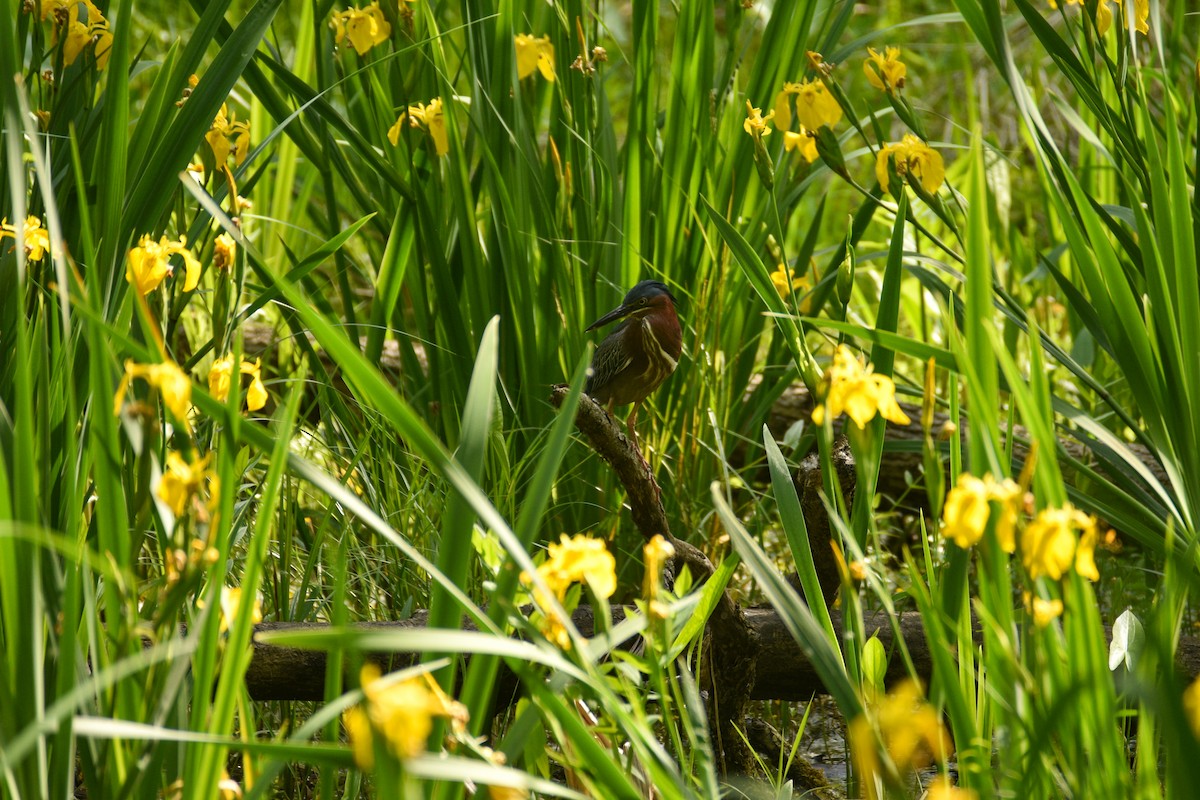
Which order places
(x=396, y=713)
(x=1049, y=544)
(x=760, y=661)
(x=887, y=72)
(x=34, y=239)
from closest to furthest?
(x=396, y=713) → (x=1049, y=544) → (x=34, y=239) → (x=887, y=72) → (x=760, y=661)

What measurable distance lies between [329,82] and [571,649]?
1.51 meters

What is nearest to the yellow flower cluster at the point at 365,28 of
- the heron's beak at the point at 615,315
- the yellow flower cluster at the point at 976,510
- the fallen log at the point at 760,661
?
the heron's beak at the point at 615,315

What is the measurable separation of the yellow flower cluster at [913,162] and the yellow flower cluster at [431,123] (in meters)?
0.81

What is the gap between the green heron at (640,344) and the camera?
2.08 metres

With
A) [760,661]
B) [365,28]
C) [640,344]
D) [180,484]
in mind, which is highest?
[365,28]

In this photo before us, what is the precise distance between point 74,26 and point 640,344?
1.03 meters

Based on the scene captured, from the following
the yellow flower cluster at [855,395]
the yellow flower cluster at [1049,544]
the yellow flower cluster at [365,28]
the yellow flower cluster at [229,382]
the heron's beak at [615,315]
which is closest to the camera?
the yellow flower cluster at [1049,544]

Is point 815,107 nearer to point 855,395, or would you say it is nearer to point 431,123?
point 431,123

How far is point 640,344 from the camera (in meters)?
2.09

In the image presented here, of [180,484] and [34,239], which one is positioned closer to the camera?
[180,484]

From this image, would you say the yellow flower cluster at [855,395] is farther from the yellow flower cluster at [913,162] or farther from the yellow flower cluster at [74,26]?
the yellow flower cluster at [74,26]

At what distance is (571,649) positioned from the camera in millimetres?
915

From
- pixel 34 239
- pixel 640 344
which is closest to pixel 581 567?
pixel 34 239

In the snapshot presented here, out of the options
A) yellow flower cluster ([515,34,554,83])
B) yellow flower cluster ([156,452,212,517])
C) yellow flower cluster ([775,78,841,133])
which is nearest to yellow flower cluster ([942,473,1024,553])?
yellow flower cluster ([156,452,212,517])
